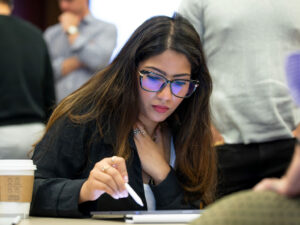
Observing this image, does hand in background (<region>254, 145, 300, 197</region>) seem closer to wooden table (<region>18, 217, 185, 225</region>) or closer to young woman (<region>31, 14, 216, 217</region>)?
wooden table (<region>18, 217, 185, 225</region>)

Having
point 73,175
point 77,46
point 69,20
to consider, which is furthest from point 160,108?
point 69,20

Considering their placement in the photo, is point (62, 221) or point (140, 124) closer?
point (62, 221)

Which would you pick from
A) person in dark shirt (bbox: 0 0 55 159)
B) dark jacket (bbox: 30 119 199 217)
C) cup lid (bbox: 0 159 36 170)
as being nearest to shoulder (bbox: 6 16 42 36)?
person in dark shirt (bbox: 0 0 55 159)

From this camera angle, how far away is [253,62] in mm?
2246

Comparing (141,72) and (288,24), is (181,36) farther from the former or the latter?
(288,24)

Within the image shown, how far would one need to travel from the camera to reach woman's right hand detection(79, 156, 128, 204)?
1.44 meters

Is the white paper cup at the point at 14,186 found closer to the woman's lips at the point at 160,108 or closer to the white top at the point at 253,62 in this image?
the woman's lips at the point at 160,108

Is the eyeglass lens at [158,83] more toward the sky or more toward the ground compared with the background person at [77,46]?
more toward the sky

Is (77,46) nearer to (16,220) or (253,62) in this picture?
A: (253,62)

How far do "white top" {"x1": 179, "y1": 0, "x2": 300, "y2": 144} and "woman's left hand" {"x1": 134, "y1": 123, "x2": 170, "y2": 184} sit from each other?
472 mm

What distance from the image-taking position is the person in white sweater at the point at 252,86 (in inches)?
87.5

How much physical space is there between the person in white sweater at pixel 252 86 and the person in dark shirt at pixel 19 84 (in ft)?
3.11

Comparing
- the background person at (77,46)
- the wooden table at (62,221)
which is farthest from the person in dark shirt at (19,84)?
the wooden table at (62,221)

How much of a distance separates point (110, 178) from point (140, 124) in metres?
0.53
